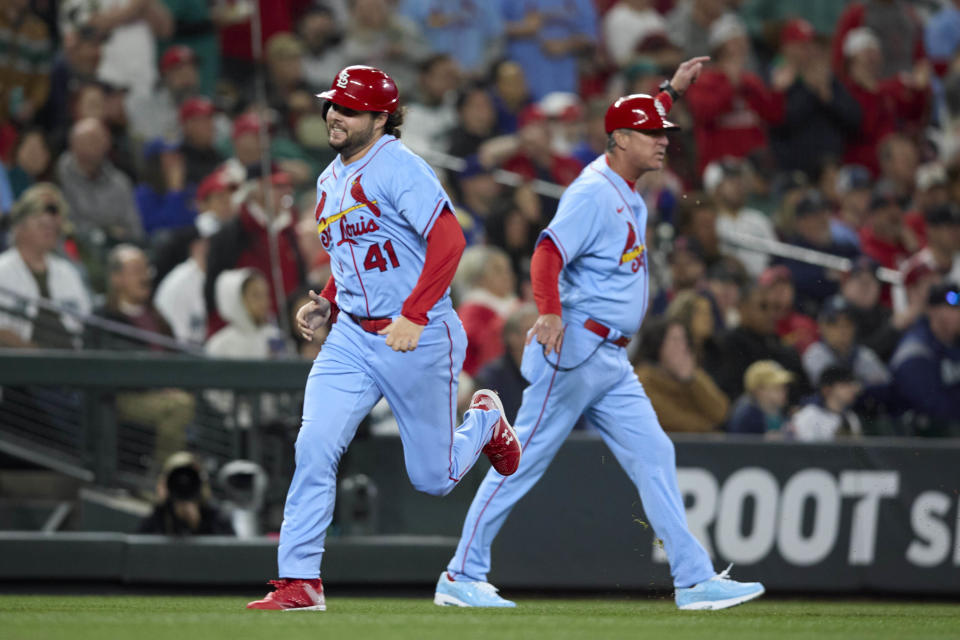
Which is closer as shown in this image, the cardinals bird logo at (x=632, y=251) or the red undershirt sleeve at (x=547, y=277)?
the red undershirt sleeve at (x=547, y=277)

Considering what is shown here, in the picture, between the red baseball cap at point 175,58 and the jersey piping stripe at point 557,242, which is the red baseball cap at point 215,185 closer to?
the red baseball cap at point 175,58

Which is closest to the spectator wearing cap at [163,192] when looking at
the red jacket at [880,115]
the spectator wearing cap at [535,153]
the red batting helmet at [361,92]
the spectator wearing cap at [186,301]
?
the spectator wearing cap at [186,301]

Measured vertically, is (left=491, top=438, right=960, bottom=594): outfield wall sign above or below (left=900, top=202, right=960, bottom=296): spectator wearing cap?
below

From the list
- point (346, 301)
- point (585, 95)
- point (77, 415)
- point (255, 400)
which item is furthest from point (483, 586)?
point (585, 95)

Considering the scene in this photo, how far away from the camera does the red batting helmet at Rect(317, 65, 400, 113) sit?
5734mm

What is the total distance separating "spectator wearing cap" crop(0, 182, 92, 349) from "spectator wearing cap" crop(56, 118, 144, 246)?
50.1 inches

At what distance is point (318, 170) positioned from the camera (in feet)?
39.3

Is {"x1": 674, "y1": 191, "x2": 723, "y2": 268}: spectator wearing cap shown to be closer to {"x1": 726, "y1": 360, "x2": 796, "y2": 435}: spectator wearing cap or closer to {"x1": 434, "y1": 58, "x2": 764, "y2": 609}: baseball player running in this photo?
{"x1": 726, "y1": 360, "x2": 796, "y2": 435}: spectator wearing cap

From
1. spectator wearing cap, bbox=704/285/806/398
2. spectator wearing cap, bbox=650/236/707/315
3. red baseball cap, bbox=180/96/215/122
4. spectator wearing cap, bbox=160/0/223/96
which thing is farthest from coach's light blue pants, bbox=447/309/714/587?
spectator wearing cap, bbox=160/0/223/96

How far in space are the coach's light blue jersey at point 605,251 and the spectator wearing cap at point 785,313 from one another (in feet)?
12.6

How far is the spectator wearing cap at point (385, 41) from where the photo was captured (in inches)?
486

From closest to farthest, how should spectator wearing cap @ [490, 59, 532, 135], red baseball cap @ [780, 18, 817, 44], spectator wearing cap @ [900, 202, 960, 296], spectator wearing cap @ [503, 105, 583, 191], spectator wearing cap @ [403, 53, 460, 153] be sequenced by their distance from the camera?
spectator wearing cap @ [900, 202, 960, 296], spectator wearing cap @ [503, 105, 583, 191], spectator wearing cap @ [403, 53, 460, 153], spectator wearing cap @ [490, 59, 532, 135], red baseball cap @ [780, 18, 817, 44]

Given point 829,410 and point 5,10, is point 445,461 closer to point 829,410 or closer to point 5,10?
point 829,410

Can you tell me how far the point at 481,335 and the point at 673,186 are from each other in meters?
3.04
